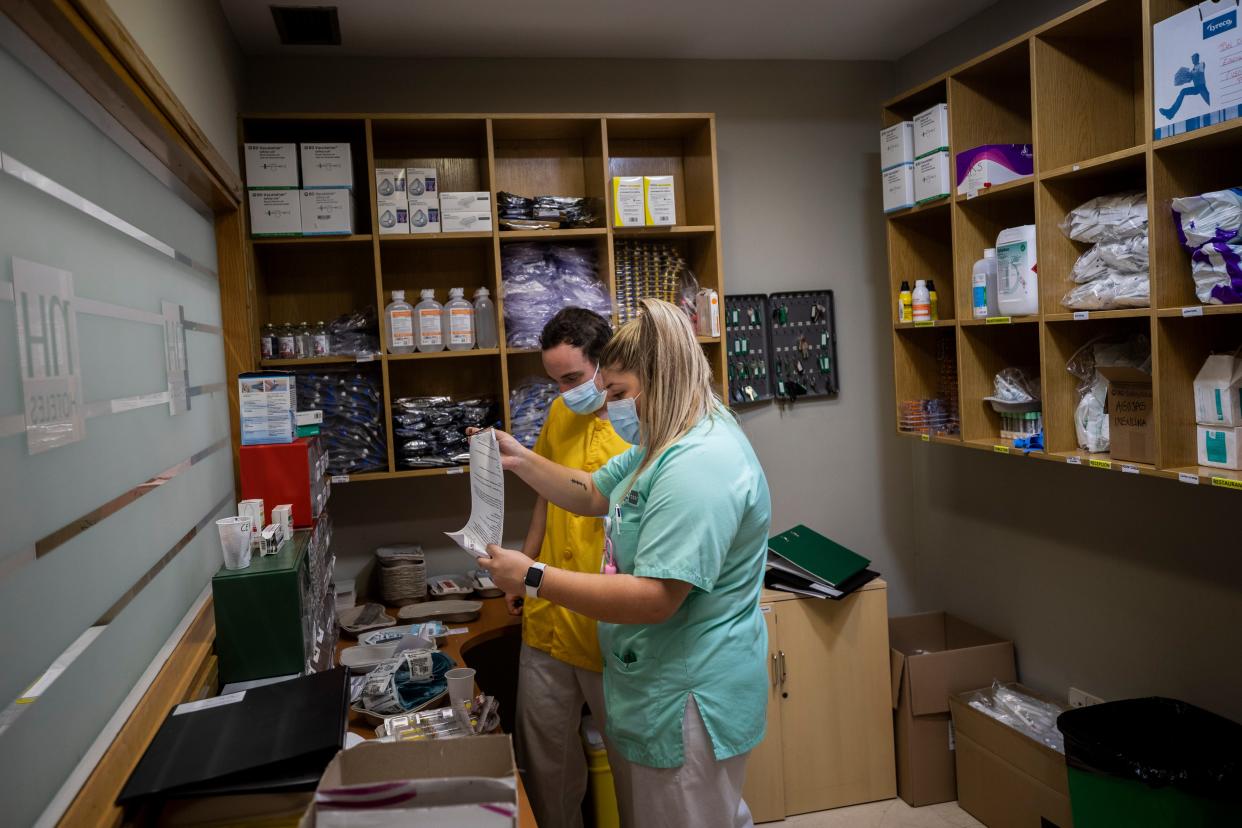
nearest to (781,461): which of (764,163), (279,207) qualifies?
(764,163)

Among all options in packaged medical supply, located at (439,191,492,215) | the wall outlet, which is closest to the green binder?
the wall outlet

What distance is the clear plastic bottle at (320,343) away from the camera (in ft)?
10.5

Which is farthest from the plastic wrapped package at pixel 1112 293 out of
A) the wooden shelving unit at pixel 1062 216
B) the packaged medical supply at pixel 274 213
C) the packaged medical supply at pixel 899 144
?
the packaged medical supply at pixel 274 213

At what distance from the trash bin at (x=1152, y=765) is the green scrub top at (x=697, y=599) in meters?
1.17

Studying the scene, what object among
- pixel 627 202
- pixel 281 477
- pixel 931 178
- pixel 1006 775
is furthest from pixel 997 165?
pixel 281 477

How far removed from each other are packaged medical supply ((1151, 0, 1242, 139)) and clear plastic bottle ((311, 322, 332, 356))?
8.78 ft

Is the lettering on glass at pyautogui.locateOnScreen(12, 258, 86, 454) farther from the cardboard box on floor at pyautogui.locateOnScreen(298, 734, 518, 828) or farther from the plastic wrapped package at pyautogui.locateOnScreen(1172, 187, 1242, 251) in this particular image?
the plastic wrapped package at pyautogui.locateOnScreen(1172, 187, 1242, 251)

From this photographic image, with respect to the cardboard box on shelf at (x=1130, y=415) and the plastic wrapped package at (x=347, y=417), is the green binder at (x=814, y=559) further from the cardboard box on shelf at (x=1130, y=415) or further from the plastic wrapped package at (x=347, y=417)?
the plastic wrapped package at (x=347, y=417)

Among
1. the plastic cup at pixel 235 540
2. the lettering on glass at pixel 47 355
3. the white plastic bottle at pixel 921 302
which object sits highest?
the white plastic bottle at pixel 921 302

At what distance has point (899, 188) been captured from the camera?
326 cm

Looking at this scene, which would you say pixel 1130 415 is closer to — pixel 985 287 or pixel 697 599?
pixel 985 287

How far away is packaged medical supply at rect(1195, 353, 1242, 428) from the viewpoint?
2133mm

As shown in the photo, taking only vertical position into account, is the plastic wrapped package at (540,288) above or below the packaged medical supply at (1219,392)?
above

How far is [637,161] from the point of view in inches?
147
